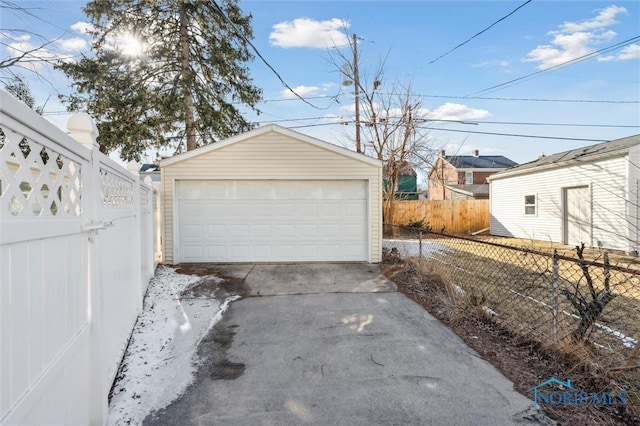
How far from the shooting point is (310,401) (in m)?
2.64

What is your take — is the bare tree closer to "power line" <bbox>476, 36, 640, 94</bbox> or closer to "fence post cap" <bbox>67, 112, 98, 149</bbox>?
"power line" <bbox>476, 36, 640, 94</bbox>

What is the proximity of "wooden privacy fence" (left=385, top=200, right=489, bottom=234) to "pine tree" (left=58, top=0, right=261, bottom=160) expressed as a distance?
9.27 meters

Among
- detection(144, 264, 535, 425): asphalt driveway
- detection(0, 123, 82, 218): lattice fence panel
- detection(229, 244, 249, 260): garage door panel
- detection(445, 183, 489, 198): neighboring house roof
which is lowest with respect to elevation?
detection(144, 264, 535, 425): asphalt driveway

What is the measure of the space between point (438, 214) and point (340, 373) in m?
15.1

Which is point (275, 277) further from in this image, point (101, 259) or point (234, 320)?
point (101, 259)

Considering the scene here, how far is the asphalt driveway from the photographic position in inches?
97.1

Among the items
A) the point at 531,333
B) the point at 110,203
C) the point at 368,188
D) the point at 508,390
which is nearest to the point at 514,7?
the point at 368,188

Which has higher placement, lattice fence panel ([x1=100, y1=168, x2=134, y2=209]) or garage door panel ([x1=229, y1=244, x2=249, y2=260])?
lattice fence panel ([x1=100, y1=168, x2=134, y2=209])

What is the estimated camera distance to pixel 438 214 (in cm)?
1695

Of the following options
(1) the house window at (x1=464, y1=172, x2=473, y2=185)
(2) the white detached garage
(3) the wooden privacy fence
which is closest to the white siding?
(3) the wooden privacy fence

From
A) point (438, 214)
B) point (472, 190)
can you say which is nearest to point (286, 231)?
point (438, 214)

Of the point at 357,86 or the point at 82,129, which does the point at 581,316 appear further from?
the point at 357,86

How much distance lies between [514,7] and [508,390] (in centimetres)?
884

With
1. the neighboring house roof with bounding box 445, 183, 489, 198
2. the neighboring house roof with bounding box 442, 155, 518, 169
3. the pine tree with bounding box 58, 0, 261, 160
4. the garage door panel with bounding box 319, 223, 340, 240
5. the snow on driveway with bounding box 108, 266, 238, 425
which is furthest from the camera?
the neighboring house roof with bounding box 442, 155, 518, 169
